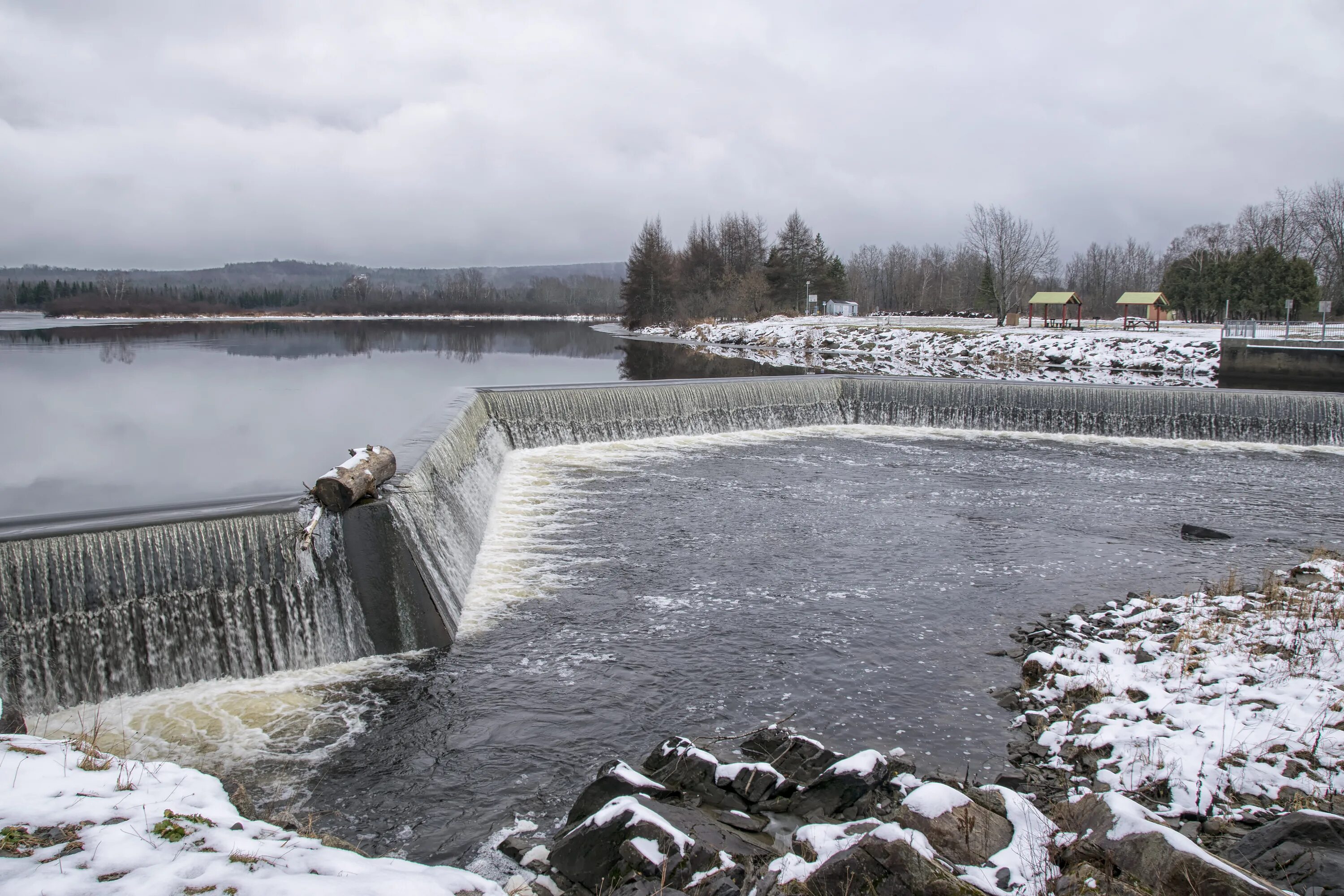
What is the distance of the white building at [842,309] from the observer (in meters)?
86.6

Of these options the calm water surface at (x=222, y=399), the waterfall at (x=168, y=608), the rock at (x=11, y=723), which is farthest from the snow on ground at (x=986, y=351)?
the rock at (x=11, y=723)

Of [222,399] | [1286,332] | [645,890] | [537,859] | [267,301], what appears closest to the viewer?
[645,890]

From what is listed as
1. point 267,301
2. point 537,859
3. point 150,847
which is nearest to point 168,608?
point 150,847

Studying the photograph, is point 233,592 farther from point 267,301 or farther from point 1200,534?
point 267,301

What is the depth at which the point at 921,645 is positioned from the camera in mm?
9156

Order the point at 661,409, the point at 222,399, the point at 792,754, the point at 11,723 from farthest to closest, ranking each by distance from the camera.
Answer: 1. the point at 222,399
2. the point at 661,409
3. the point at 792,754
4. the point at 11,723

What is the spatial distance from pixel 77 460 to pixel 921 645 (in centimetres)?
1577

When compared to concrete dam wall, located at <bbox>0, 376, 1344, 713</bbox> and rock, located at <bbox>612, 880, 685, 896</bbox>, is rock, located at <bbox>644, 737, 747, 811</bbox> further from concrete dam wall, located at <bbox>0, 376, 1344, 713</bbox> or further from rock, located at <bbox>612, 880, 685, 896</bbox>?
concrete dam wall, located at <bbox>0, 376, 1344, 713</bbox>

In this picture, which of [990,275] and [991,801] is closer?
[991,801]

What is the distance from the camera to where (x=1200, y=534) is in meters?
13.2

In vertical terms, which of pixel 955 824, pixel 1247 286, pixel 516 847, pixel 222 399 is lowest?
pixel 516 847

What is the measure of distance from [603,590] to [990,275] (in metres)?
72.3

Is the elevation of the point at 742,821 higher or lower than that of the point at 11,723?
lower

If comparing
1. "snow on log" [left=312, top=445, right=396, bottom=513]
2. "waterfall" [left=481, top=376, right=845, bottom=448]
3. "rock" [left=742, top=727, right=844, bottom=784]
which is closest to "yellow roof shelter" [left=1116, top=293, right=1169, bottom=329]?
"waterfall" [left=481, top=376, right=845, bottom=448]
